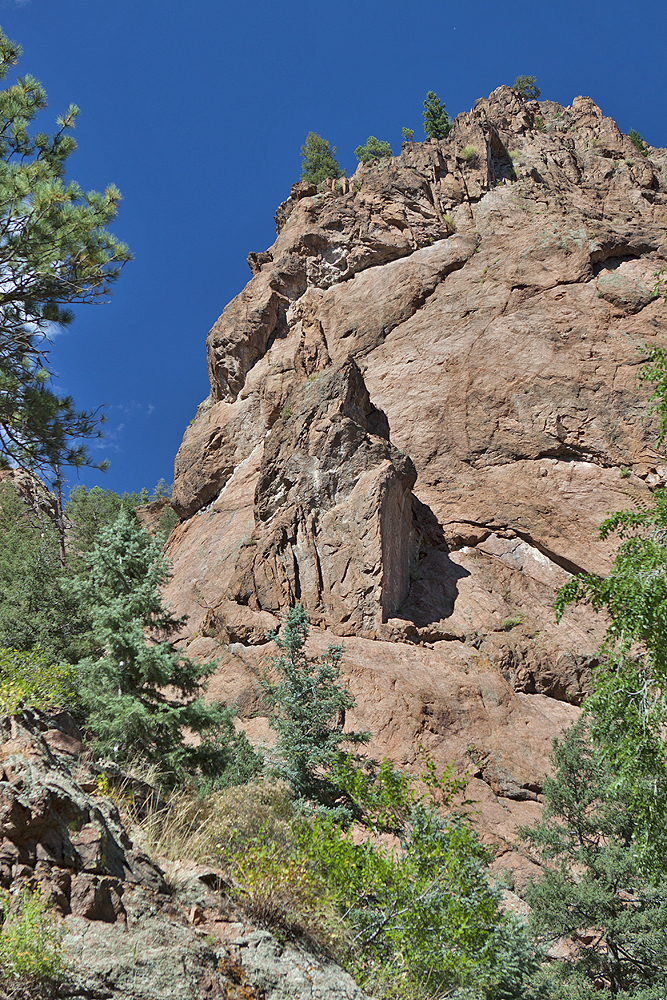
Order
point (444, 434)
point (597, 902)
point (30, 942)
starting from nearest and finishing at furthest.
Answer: point (30, 942), point (597, 902), point (444, 434)

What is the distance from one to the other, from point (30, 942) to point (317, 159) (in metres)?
57.3

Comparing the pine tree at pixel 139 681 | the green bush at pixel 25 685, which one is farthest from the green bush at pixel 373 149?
the green bush at pixel 25 685

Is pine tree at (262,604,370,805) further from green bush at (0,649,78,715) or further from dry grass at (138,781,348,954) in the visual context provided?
green bush at (0,649,78,715)

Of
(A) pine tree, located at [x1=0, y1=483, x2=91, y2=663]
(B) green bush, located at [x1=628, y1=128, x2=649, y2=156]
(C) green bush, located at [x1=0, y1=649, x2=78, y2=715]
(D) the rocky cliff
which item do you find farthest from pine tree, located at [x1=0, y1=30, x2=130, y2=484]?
(B) green bush, located at [x1=628, y1=128, x2=649, y2=156]

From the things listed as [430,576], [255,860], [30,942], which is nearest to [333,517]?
[430,576]

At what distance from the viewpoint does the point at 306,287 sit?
37.6 m

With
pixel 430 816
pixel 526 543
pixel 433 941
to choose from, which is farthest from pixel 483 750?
pixel 433 941

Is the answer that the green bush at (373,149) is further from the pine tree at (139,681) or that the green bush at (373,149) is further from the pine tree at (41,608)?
the pine tree at (139,681)

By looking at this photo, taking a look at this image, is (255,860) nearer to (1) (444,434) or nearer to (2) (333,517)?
(2) (333,517)

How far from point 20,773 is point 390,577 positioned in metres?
17.8

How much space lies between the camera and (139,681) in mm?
12734

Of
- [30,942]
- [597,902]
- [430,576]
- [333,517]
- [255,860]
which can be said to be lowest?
[597,902]

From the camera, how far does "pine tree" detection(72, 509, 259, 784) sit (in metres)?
11.5

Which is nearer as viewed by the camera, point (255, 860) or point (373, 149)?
point (255, 860)
